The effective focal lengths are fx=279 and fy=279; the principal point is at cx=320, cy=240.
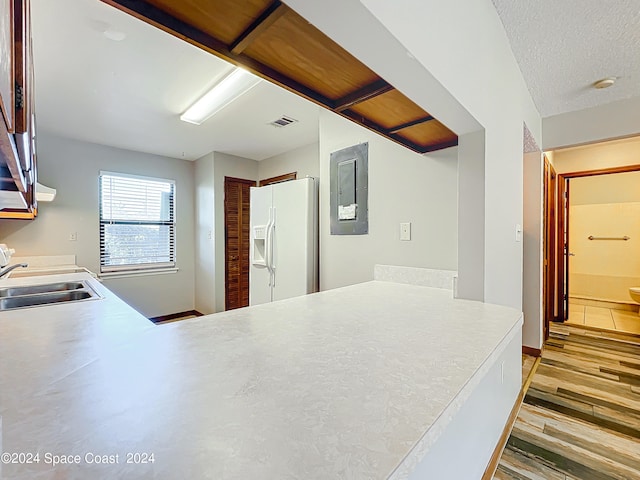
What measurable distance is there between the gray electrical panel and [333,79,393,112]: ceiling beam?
39.0 inches

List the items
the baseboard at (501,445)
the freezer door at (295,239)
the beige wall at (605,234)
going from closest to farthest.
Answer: the baseboard at (501,445)
the freezer door at (295,239)
the beige wall at (605,234)

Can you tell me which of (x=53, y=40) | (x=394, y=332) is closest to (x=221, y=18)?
(x=394, y=332)

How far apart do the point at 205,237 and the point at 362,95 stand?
12.0ft

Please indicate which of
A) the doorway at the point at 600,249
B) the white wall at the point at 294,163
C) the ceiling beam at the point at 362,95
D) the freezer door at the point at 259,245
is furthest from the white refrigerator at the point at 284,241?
the doorway at the point at 600,249

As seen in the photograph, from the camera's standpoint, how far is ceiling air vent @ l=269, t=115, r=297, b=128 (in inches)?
113

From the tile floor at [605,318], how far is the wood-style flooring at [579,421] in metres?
0.89

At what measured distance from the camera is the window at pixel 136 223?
3807mm

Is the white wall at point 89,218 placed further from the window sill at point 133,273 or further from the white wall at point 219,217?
the white wall at point 219,217

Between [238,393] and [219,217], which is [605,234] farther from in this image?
[238,393]

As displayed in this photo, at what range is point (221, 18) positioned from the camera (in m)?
0.83

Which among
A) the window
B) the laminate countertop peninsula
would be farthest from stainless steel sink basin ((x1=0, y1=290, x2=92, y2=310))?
the window

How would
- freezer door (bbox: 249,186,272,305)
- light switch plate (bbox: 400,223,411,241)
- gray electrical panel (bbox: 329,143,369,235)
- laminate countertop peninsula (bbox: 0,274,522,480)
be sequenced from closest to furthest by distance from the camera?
laminate countertop peninsula (bbox: 0,274,522,480)
light switch plate (bbox: 400,223,411,241)
gray electrical panel (bbox: 329,143,369,235)
freezer door (bbox: 249,186,272,305)

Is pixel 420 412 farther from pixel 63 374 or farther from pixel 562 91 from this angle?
pixel 562 91

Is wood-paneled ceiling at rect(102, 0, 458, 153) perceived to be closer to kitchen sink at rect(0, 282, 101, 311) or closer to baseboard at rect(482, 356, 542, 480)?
kitchen sink at rect(0, 282, 101, 311)
